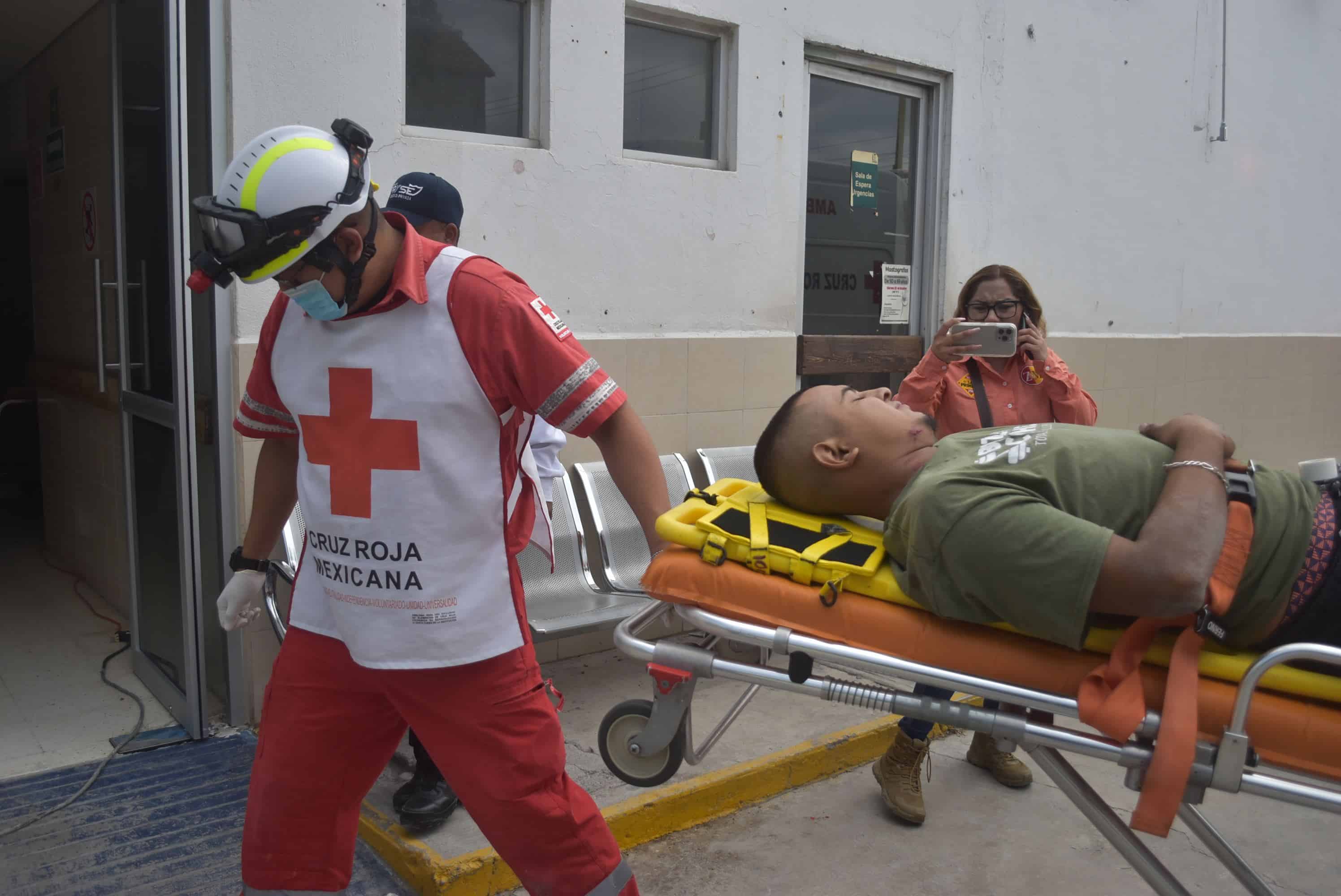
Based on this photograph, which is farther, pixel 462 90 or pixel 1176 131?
pixel 1176 131

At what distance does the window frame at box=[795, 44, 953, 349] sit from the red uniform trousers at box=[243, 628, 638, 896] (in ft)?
11.7

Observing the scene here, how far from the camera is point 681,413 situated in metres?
4.93

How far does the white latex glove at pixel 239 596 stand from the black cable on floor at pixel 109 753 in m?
1.20

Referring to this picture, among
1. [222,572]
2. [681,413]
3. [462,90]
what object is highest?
[462,90]

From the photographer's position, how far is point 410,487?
6.75 feet

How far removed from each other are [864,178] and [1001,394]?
7.90 feet

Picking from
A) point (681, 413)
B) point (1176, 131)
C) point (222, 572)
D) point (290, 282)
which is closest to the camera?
point (290, 282)

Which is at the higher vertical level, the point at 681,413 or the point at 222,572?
the point at 681,413

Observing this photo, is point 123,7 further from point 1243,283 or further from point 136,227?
point 1243,283

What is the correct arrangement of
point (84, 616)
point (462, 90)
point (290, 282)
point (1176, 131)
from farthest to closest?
point (1176, 131)
point (84, 616)
point (462, 90)
point (290, 282)

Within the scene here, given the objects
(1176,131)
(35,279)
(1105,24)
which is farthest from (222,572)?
(1176,131)

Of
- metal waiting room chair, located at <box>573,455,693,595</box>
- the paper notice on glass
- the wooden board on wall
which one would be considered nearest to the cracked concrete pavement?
metal waiting room chair, located at <box>573,455,693,595</box>

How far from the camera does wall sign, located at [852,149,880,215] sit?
5.68 meters

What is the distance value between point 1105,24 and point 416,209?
16.7 ft
